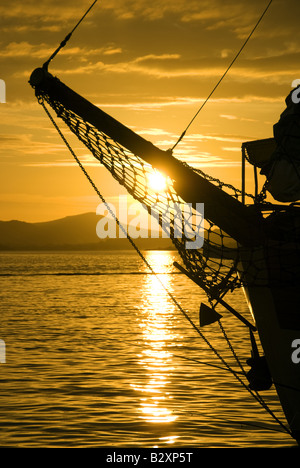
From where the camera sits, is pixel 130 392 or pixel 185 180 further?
pixel 130 392

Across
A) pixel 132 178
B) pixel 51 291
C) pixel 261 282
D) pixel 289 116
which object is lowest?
pixel 51 291

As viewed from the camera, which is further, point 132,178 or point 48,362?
point 48,362

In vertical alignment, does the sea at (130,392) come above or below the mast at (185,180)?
below

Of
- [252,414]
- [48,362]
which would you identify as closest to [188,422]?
[252,414]

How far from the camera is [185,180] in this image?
982 cm

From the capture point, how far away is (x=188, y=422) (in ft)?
40.3

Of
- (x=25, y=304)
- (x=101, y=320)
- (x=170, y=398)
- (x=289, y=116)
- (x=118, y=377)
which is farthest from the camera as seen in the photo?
(x=25, y=304)

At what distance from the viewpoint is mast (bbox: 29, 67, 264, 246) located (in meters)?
9.64

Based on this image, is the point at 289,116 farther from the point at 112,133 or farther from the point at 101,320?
the point at 101,320

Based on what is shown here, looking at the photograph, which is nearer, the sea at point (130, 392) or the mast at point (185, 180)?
the mast at point (185, 180)

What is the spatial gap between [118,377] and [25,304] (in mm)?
25074

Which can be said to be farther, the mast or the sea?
the sea

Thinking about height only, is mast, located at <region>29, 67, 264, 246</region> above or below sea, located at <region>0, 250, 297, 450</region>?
above

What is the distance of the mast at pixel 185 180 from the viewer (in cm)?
964
